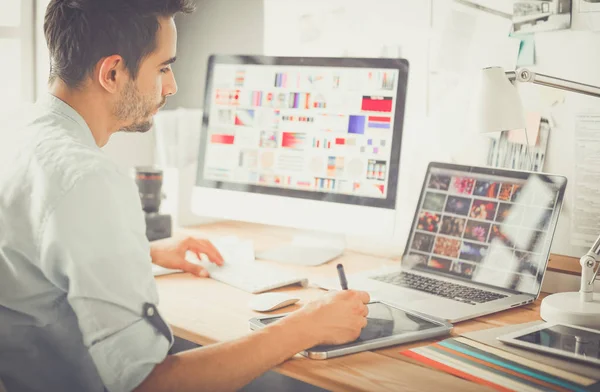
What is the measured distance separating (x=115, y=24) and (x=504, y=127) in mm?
773

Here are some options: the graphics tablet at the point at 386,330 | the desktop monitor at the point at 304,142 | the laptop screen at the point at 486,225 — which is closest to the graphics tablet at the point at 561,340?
the graphics tablet at the point at 386,330

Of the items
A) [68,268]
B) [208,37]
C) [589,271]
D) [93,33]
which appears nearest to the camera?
[68,268]

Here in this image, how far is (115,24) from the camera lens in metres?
1.18

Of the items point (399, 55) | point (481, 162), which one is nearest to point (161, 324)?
point (481, 162)

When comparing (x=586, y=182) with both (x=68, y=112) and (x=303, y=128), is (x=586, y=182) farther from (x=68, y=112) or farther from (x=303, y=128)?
(x=68, y=112)

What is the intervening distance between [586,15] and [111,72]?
1031 millimetres

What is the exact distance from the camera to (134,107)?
128 cm

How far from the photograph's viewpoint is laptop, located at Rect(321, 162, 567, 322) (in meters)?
1.45

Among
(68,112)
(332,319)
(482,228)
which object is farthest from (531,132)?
(68,112)

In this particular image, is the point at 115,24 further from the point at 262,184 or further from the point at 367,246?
the point at 367,246

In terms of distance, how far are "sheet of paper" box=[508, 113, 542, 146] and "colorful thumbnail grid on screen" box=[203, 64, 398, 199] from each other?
30 cm

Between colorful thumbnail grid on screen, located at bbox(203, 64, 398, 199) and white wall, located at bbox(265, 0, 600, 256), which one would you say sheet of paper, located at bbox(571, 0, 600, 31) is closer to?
white wall, located at bbox(265, 0, 600, 256)

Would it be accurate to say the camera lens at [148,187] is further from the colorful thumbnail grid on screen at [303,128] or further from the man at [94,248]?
the man at [94,248]

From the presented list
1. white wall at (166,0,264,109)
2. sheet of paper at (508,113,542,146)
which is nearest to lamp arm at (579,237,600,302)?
sheet of paper at (508,113,542,146)
